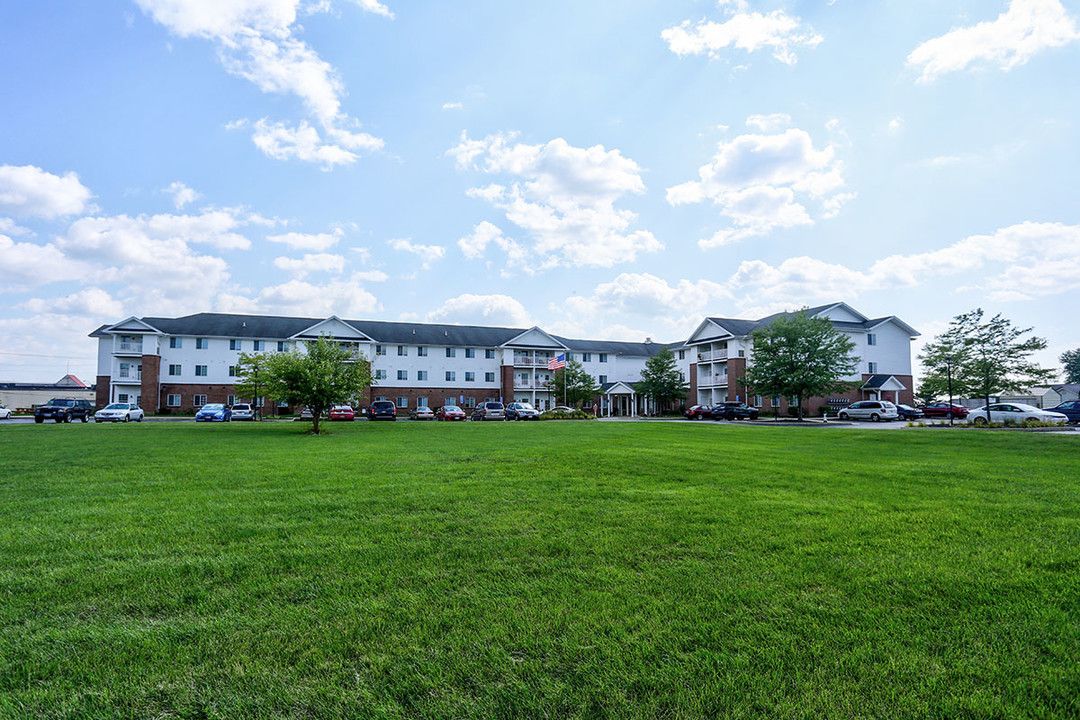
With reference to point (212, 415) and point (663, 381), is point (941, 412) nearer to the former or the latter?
point (663, 381)

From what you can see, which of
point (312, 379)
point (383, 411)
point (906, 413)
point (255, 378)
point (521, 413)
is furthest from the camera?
point (521, 413)

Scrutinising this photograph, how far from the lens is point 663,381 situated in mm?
62438

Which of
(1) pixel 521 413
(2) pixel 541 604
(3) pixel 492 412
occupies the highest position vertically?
(2) pixel 541 604

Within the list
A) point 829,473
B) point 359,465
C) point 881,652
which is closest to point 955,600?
point 881,652

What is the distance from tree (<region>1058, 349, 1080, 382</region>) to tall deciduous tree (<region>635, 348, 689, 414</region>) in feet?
265

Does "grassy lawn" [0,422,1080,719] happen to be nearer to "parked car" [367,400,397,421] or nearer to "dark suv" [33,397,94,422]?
"dark suv" [33,397,94,422]

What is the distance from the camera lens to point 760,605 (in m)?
3.92

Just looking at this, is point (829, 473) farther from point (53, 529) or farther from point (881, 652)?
point (53, 529)

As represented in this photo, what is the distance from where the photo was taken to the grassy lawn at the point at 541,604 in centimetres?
288

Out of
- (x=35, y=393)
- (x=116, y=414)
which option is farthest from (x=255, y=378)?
(x=35, y=393)

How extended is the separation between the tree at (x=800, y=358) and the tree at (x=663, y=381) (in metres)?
18.9

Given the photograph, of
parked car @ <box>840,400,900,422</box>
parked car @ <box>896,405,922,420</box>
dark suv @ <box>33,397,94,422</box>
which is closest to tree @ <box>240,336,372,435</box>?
dark suv @ <box>33,397,94,422</box>

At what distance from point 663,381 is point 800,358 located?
71.0 ft

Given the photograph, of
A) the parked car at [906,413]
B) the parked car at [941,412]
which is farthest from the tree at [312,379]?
the parked car at [941,412]
